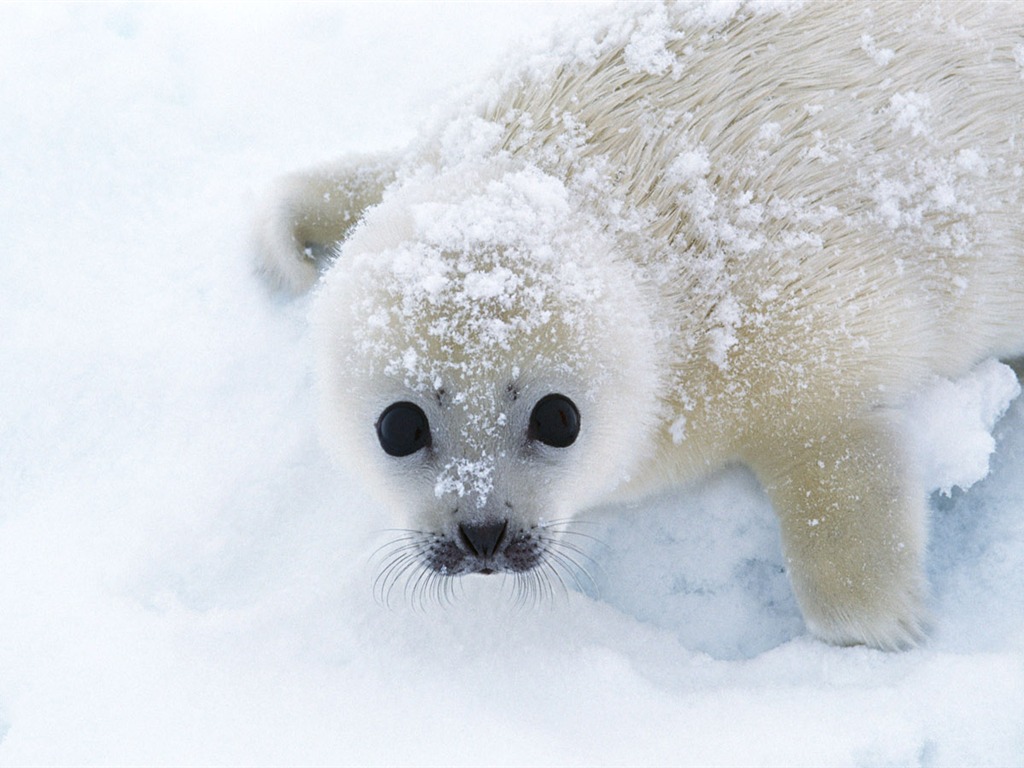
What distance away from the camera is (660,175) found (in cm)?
230

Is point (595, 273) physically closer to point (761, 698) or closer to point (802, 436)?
point (802, 436)

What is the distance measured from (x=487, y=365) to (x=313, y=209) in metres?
1.34

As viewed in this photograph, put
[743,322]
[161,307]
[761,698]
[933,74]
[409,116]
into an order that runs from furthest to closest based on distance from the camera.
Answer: [409,116], [161,307], [933,74], [743,322], [761,698]

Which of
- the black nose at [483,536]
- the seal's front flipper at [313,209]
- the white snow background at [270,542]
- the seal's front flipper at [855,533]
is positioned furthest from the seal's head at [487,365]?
the seal's front flipper at [313,209]

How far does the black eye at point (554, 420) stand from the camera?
6.63 ft

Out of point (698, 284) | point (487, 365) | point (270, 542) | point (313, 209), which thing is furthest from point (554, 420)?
point (313, 209)

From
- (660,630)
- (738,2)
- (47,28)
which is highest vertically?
(47,28)

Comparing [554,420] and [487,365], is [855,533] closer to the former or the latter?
[554,420]

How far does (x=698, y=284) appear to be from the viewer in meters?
2.26

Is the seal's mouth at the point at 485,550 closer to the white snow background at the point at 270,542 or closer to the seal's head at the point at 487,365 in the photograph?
the seal's head at the point at 487,365

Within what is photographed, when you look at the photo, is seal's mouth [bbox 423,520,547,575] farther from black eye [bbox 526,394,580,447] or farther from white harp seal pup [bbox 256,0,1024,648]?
black eye [bbox 526,394,580,447]

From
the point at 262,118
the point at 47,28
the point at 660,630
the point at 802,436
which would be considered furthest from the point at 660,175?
the point at 47,28

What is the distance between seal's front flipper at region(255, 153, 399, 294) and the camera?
9.82ft

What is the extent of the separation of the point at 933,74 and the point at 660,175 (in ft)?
2.52
